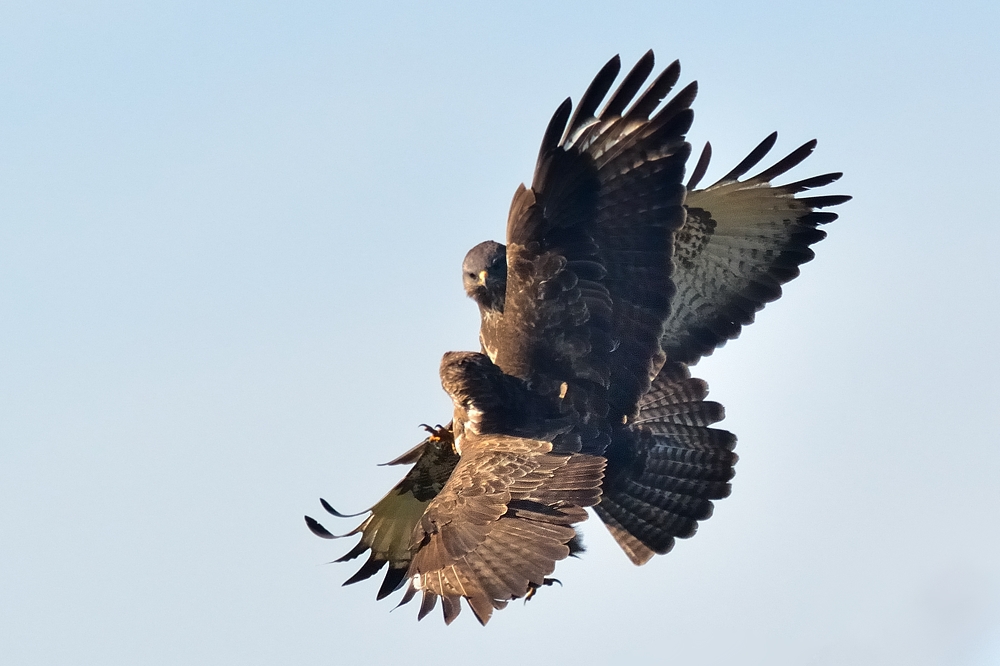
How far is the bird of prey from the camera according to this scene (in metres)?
9.84

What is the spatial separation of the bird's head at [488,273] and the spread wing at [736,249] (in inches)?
59.5

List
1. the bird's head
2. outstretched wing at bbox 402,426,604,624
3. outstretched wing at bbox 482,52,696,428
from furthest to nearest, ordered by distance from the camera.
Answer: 1. the bird's head
2. outstretched wing at bbox 482,52,696,428
3. outstretched wing at bbox 402,426,604,624

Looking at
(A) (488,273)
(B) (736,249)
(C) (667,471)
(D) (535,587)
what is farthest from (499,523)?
(B) (736,249)

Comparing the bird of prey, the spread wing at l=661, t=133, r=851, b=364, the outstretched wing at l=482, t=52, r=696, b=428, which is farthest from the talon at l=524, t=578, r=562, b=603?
the spread wing at l=661, t=133, r=851, b=364

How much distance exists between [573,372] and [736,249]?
76.6 inches

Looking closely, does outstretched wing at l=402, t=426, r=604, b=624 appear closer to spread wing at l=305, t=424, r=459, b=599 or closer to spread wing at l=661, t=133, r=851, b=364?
spread wing at l=305, t=424, r=459, b=599

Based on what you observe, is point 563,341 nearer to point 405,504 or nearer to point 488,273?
point 488,273

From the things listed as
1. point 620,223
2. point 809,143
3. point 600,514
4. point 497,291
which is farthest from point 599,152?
point 600,514

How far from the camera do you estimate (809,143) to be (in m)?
11.6

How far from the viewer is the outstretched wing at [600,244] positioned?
1018 cm

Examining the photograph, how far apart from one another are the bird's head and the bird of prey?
0.01 m

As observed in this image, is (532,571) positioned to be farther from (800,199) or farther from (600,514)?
(800,199)

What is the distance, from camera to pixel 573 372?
34.9 ft

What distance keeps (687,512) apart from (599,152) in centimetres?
292
